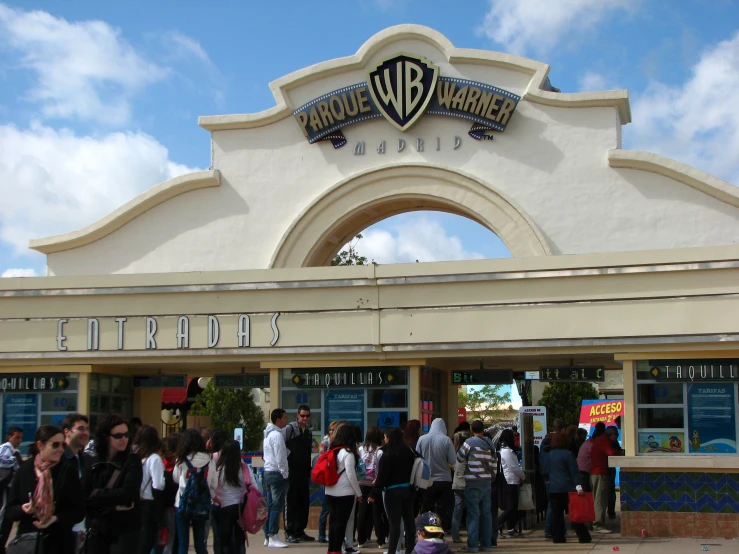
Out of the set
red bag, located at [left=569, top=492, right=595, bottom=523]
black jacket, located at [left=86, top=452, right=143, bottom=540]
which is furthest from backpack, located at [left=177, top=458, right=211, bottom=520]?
red bag, located at [left=569, top=492, right=595, bottom=523]

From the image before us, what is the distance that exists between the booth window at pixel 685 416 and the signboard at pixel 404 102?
621 centimetres

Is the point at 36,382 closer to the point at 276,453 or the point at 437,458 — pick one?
the point at 276,453

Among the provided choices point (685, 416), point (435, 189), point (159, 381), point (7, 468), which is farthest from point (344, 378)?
point (7, 468)

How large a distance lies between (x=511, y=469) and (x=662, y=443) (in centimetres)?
248

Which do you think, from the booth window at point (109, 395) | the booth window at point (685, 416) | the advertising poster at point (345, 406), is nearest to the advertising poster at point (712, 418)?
the booth window at point (685, 416)

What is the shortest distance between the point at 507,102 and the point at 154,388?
31.7 feet

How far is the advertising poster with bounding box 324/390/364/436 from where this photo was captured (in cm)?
1809

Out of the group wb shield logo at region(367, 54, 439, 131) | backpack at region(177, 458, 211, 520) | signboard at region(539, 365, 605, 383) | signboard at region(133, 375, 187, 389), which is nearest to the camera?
backpack at region(177, 458, 211, 520)

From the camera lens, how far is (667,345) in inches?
638

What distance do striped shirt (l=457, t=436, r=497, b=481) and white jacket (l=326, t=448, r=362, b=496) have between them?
244cm

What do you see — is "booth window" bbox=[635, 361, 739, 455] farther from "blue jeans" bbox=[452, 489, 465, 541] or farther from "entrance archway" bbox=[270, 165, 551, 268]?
"entrance archway" bbox=[270, 165, 551, 268]

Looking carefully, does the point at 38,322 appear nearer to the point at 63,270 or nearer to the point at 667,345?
the point at 63,270

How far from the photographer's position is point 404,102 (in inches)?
807

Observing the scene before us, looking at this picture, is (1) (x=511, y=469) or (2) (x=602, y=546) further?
(1) (x=511, y=469)
